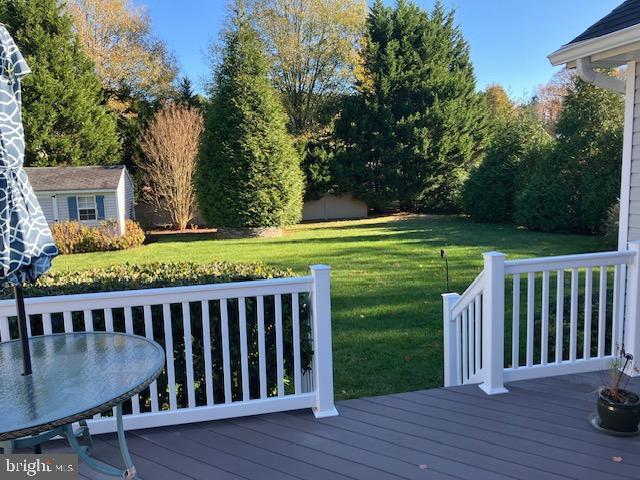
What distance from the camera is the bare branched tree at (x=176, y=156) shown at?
786 inches

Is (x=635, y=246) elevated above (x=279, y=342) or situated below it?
above

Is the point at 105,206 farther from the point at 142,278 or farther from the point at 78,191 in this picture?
the point at 142,278

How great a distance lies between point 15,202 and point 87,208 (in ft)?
57.6

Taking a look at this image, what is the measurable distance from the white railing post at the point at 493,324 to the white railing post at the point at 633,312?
0.97 m

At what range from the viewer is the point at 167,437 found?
9.43 feet

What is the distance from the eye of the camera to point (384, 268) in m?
9.57

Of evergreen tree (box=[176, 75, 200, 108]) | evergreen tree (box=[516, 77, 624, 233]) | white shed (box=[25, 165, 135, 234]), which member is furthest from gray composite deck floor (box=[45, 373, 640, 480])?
evergreen tree (box=[176, 75, 200, 108])

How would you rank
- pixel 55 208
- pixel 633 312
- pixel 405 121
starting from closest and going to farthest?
pixel 633 312
pixel 55 208
pixel 405 121

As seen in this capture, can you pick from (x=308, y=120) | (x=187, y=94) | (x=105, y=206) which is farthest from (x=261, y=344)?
(x=308, y=120)

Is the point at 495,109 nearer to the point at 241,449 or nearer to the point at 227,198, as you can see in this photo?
the point at 227,198

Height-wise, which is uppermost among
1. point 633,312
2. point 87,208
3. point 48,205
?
point 48,205

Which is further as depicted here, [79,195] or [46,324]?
[79,195]

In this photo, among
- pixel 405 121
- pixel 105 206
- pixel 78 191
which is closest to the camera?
pixel 78 191

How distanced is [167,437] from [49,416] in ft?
4.17
